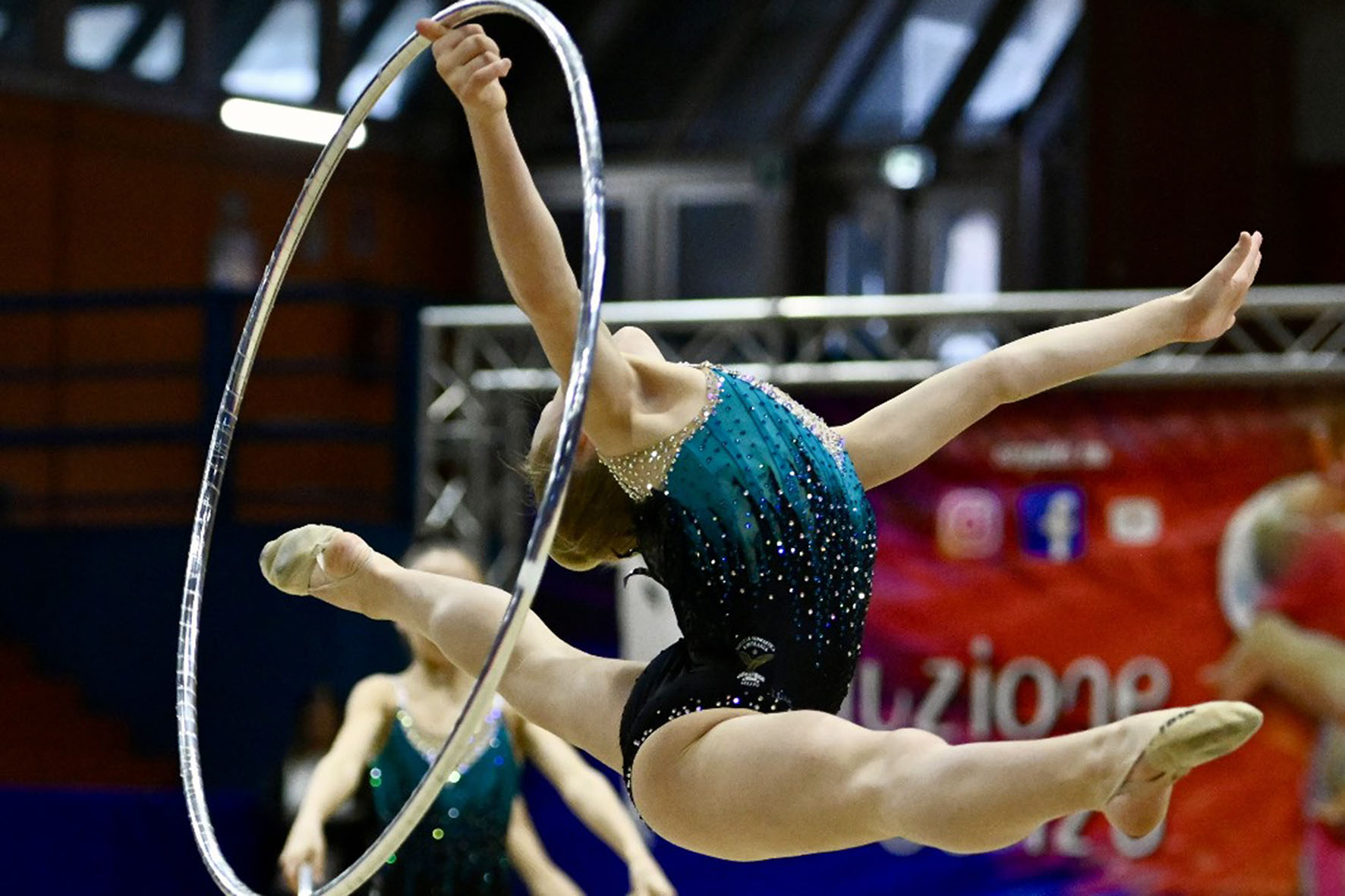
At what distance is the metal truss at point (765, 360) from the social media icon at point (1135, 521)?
0.43 meters

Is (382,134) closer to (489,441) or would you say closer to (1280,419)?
(489,441)

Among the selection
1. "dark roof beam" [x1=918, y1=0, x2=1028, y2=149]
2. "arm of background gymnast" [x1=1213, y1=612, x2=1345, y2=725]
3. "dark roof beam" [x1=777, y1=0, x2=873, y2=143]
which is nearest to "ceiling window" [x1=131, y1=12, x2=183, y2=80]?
"dark roof beam" [x1=777, y1=0, x2=873, y2=143]

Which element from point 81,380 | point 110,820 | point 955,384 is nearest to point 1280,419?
point 955,384

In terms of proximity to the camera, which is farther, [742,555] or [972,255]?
[972,255]

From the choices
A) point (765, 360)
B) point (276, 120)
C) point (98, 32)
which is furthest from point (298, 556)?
point (276, 120)

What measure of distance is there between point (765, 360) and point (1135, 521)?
64.2 inches

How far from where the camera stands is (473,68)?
9.37 feet

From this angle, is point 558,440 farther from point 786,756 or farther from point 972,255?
point 972,255

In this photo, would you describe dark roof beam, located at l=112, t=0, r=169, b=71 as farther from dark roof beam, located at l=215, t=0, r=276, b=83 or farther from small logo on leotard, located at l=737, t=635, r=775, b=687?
small logo on leotard, located at l=737, t=635, r=775, b=687

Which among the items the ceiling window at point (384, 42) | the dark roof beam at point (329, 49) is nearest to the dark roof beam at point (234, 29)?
the dark roof beam at point (329, 49)

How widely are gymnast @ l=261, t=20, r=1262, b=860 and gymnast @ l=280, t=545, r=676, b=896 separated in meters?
1.45

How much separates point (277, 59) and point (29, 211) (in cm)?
208

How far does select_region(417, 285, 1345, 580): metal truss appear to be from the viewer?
6.86 meters

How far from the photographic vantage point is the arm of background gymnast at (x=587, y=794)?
14.9 feet
